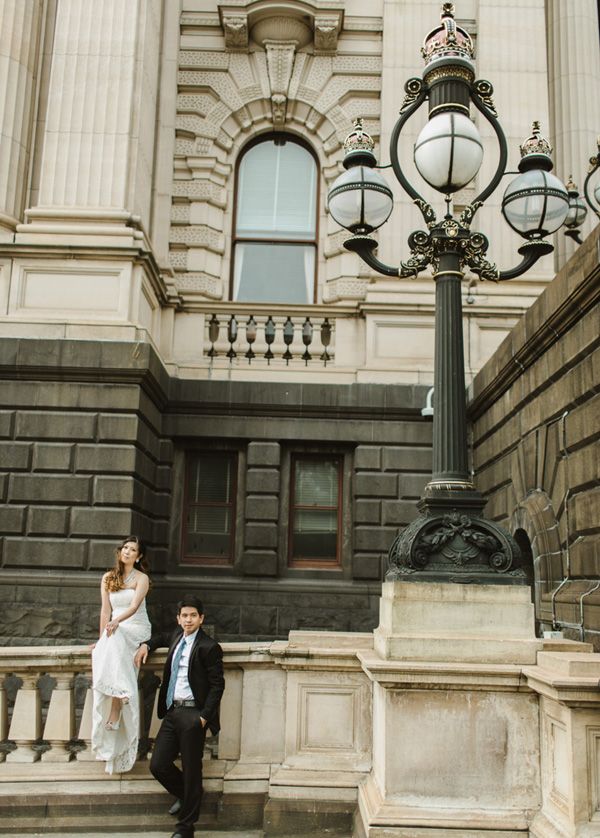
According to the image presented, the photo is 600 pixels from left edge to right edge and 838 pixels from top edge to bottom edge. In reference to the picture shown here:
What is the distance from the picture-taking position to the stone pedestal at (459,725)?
477 centimetres

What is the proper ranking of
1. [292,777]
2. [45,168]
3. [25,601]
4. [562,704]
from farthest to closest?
[45,168] < [25,601] < [292,777] < [562,704]

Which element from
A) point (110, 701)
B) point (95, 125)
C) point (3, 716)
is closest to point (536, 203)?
point (110, 701)

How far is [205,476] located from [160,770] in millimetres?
8918

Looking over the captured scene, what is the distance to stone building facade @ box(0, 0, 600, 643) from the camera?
11906 mm

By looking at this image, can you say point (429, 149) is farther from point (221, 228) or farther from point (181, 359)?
point (221, 228)

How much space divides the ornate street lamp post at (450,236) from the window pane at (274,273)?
8.50 m

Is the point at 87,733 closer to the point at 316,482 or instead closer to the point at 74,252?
the point at 74,252

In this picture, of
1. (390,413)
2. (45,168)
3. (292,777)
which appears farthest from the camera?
(390,413)

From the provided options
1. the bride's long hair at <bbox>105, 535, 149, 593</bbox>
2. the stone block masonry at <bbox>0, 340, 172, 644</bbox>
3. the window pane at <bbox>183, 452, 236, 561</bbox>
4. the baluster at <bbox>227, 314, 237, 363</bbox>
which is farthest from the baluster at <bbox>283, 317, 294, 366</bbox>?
the bride's long hair at <bbox>105, 535, 149, 593</bbox>

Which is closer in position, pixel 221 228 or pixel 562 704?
pixel 562 704

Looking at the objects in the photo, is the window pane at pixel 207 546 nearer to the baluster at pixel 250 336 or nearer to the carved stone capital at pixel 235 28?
the baluster at pixel 250 336

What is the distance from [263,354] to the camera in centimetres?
1452

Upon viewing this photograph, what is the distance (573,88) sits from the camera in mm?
16609

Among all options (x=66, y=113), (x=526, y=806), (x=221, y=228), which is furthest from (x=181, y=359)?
(x=526, y=806)
